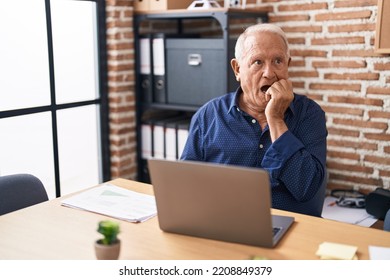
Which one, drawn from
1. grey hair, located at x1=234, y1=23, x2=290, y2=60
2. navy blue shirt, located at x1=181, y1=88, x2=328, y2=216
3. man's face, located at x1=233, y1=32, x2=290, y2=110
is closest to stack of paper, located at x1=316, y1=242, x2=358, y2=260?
navy blue shirt, located at x1=181, y1=88, x2=328, y2=216

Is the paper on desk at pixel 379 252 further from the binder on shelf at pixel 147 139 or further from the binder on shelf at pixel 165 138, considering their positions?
the binder on shelf at pixel 147 139

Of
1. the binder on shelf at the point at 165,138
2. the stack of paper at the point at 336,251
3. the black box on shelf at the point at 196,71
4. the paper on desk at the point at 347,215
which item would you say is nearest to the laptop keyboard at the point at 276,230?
the stack of paper at the point at 336,251

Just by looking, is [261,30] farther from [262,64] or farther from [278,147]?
[278,147]

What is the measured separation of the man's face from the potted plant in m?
0.98

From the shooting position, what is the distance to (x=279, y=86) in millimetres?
1919

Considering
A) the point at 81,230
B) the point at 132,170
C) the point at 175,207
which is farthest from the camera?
the point at 132,170

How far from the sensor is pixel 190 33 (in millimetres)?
3379

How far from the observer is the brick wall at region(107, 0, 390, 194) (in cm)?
270

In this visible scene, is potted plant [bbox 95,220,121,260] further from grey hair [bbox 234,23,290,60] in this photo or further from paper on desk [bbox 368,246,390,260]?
grey hair [bbox 234,23,290,60]

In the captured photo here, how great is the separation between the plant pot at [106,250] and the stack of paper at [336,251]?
51 cm

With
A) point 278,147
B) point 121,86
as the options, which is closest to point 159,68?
point 121,86
